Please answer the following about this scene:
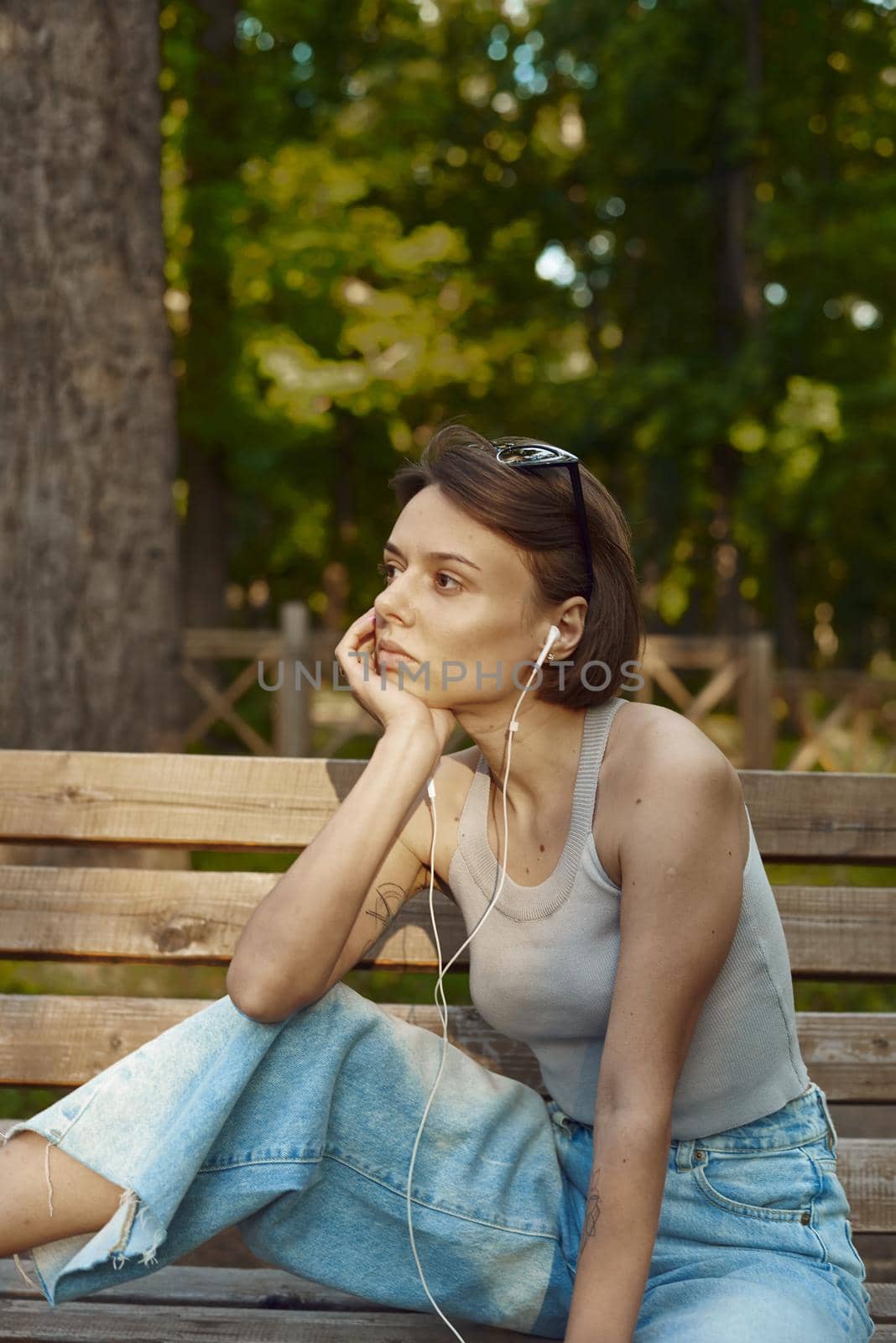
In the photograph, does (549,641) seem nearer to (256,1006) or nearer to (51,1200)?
(256,1006)

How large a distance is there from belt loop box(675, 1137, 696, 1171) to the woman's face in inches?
31.8

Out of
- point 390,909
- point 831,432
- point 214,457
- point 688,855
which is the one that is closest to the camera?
point 688,855

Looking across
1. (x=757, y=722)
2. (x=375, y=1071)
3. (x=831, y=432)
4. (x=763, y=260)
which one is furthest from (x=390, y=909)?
(x=763, y=260)

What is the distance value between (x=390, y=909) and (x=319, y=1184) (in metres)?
0.52

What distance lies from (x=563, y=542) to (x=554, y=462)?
0.46ft

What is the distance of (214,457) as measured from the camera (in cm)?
1459

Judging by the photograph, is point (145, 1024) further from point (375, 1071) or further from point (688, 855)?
point (688, 855)

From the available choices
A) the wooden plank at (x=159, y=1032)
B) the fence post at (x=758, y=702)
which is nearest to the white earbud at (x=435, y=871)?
the wooden plank at (x=159, y=1032)

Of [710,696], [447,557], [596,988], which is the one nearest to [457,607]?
[447,557]

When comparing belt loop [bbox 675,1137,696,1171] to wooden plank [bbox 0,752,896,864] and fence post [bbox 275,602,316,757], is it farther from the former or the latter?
fence post [bbox 275,602,316,757]

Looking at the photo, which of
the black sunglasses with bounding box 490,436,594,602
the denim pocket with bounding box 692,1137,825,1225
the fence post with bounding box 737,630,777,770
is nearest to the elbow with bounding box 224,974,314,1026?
the denim pocket with bounding box 692,1137,825,1225

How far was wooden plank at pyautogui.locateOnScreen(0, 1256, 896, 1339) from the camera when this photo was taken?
8.07ft

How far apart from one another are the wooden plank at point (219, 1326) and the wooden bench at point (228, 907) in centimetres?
19

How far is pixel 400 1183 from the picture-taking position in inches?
87.8
